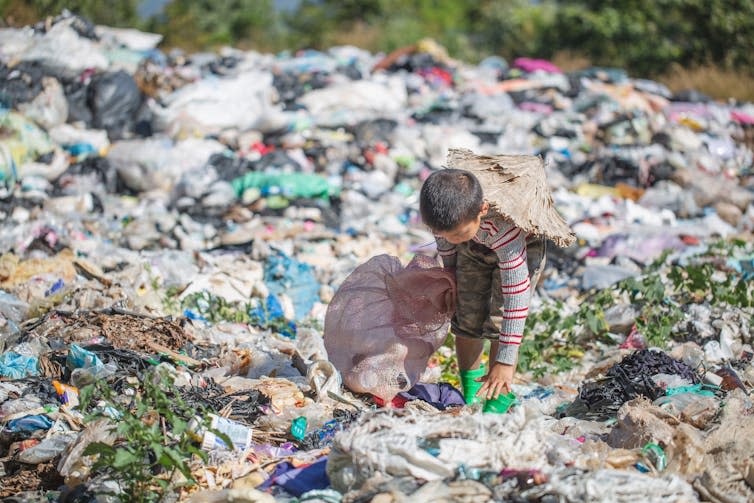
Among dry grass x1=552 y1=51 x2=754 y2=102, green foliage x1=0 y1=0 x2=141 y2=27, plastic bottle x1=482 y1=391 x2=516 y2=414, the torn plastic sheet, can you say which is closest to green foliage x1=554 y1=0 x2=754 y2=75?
dry grass x1=552 y1=51 x2=754 y2=102

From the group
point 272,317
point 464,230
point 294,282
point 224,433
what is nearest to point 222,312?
point 272,317

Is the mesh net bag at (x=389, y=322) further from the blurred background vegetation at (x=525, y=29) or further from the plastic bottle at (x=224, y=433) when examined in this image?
the blurred background vegetation at (x=525, y=29)

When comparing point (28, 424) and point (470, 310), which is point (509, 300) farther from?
point (28, 424)

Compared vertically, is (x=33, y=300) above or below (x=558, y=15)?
below

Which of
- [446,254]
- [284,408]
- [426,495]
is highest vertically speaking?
[446,254]

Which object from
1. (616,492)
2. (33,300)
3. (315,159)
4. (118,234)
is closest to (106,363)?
(33,300)

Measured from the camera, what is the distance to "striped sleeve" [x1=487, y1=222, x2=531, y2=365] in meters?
2.71

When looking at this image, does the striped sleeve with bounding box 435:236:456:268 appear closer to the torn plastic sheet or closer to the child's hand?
the child's hand

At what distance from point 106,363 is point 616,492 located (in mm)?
2058

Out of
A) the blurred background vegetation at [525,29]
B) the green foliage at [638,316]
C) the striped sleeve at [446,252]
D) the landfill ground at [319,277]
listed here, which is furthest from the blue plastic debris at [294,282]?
the blurred background vegetation at [525,29]

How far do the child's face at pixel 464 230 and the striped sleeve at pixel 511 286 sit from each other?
154 millimetres

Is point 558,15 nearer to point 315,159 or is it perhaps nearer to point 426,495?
point 315,159

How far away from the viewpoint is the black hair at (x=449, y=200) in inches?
97.2

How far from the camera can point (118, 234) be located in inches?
231
